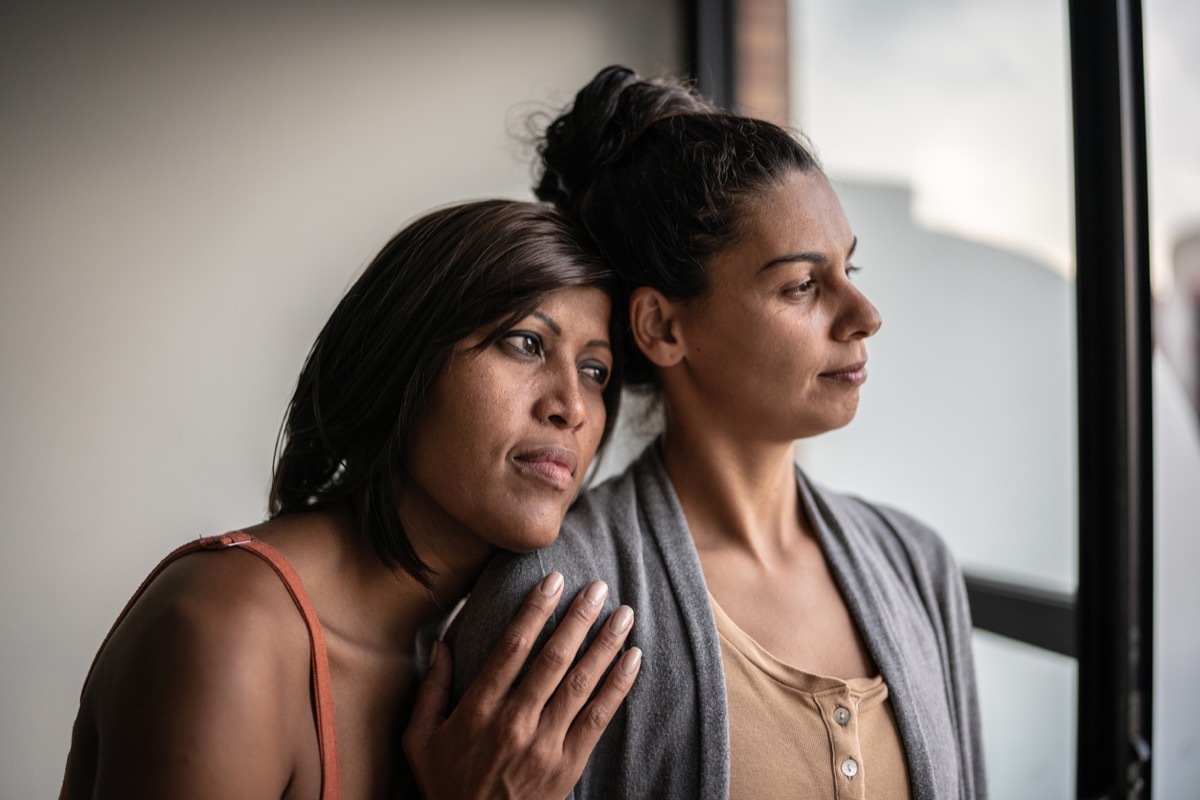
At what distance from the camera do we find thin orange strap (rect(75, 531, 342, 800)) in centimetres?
98

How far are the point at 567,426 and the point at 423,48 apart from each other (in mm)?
1733

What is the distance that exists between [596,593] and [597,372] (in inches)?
12.3

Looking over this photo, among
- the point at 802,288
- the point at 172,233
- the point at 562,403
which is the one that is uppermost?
the point at 172,233

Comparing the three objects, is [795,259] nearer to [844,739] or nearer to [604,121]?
[604,121]

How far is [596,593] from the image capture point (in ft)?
3.41

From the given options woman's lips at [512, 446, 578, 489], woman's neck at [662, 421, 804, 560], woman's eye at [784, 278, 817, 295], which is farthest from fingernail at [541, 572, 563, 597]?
woman's eye at [784, 278, 817, 295]

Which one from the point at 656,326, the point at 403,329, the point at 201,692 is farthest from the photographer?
the point at 656,326

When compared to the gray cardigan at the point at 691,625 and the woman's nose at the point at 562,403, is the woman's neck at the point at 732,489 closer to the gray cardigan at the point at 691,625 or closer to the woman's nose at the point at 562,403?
the gray cardigan at the point at 691,625

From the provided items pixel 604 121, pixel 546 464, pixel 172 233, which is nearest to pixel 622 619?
pixel 546 464

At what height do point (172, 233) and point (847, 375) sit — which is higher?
point (172, 233)

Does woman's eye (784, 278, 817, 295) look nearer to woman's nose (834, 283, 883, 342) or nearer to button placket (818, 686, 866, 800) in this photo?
woman's nose (834, 283, 883, 342)

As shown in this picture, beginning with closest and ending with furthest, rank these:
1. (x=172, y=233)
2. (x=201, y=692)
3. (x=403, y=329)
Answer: (x=201, y=692) < (x=403, y=329) < (x=172, y=233)

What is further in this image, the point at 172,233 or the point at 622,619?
the point at 172,233

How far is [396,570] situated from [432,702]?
0.61 ft
